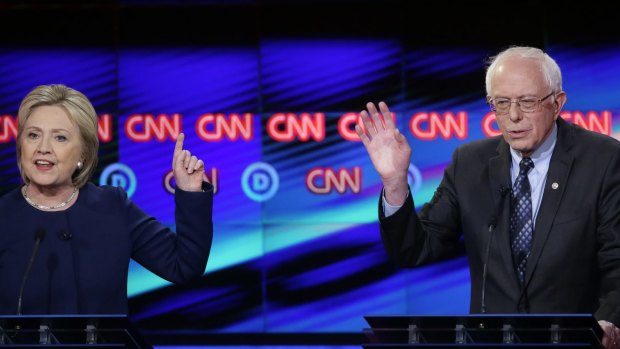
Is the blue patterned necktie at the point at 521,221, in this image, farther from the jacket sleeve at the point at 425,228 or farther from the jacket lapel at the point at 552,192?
the jacket sleeve at the point at 425,228

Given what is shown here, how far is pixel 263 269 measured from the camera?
7.76 meters

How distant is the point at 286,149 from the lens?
774cm

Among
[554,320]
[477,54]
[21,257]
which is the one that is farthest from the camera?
[477,54]

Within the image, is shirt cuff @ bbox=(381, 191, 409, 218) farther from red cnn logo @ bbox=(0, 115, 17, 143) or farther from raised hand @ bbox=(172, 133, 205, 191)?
red cnn logo @ bbox=(0, 115, 17, 143)

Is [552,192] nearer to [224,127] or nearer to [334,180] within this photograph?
[334,180]

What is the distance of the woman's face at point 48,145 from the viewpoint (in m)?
2.92

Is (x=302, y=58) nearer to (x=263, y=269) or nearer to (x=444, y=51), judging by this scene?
(x=444, y=51)

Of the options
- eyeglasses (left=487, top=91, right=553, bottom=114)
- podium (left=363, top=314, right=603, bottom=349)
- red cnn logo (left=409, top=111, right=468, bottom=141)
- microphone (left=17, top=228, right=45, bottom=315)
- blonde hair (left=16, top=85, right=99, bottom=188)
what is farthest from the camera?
red cnn logo (left=409, top=111, right=468, bottom=141)

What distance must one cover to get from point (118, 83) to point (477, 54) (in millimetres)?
2620

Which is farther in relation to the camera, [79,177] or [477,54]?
[477,54]

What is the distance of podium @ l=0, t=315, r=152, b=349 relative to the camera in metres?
2.30

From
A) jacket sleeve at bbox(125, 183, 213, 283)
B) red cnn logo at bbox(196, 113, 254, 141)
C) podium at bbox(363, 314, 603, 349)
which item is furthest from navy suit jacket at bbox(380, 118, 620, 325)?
red cnn logo at bbox(196, 113, 254, 141)

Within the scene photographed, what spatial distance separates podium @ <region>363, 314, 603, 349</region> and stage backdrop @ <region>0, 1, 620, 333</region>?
538 centimetres

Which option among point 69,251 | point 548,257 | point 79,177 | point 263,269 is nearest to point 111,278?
point 69,251
